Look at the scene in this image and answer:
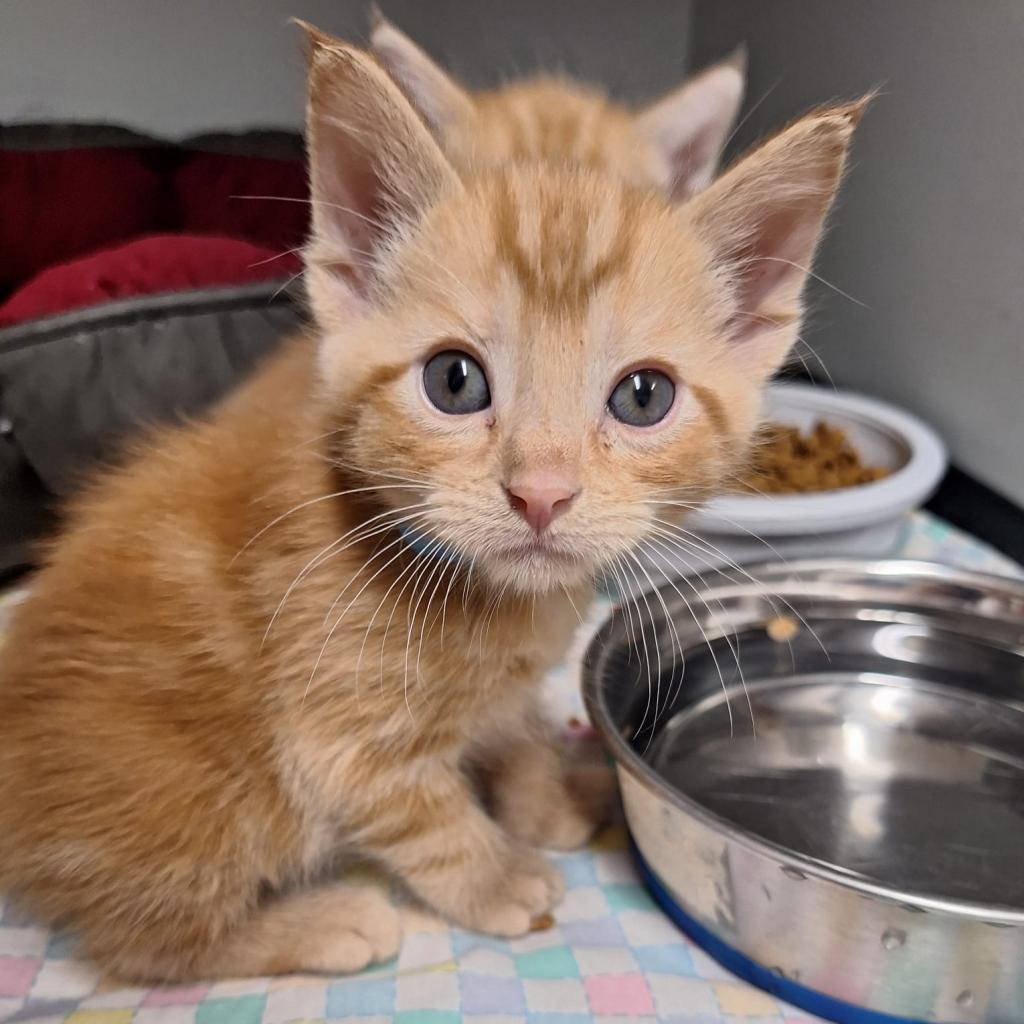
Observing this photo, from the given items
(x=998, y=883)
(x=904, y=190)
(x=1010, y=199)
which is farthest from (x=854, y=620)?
(x=904, y=190)

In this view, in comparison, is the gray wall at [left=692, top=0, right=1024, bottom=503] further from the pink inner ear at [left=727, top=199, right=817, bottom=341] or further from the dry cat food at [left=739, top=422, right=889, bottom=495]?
the pink inner ear at [left=727, top=199, right=817, bottom=341]

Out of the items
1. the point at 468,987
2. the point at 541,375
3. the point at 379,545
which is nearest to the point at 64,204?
the point at 379,545

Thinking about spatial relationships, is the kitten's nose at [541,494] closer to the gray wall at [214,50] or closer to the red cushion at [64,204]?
the gray wall at [214,50]

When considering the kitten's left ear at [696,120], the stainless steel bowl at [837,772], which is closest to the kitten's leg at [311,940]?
the stainless steel bowl at [837,772]

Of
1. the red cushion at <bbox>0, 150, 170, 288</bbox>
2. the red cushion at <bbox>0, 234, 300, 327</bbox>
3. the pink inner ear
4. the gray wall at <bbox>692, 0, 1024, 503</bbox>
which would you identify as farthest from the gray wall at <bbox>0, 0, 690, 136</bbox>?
the pink inner ear

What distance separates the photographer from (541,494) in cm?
70

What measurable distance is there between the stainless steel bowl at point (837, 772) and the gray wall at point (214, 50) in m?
1.19

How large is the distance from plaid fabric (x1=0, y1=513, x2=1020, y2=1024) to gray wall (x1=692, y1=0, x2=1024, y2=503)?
110cm

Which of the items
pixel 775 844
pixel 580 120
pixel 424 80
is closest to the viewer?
pixel 775 844

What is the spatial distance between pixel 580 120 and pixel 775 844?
3.46ft

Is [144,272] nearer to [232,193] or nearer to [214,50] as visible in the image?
[232,193]

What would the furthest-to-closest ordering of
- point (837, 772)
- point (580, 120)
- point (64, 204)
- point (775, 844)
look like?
point (64, 204) < point (580, 120) < point (837, 772) < point (775, 844)

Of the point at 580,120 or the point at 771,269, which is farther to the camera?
the point at 580,120

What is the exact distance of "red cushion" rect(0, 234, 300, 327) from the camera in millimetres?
1506
